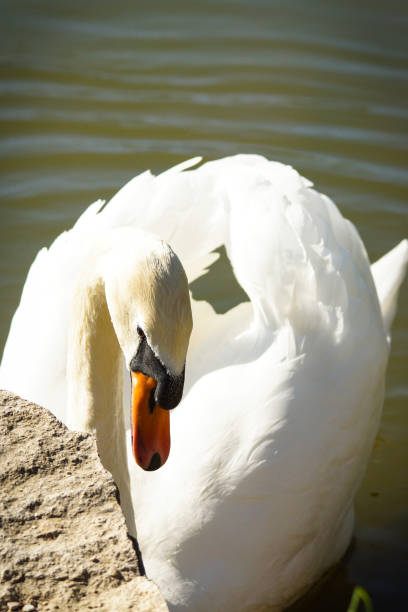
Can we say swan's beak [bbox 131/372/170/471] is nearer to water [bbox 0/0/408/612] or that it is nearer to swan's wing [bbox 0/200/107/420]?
swan's wing [bbox 0/200/107/420]

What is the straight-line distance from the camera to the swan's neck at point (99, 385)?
2402 mm

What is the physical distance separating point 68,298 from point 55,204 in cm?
214

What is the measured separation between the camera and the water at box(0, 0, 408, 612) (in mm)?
5109

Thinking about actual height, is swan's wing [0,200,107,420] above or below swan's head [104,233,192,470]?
below

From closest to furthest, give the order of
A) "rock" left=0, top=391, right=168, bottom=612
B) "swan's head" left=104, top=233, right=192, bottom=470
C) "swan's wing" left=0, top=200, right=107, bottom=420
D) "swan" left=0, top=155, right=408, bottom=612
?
"rock" left=0, top=391, right=168, bottom=612 → "swan's head" left=104, top=233, right=192, bottom=470 → "swan" left=0, top=155, right=408, bottom=612 → "swan's wing" left=0, top=200, right=107, bottom=420

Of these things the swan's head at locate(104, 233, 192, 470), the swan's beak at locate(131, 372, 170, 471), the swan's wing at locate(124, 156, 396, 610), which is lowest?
the swan's wing at locate(124, 156, 396, 610)

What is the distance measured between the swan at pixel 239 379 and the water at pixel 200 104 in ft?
3.43

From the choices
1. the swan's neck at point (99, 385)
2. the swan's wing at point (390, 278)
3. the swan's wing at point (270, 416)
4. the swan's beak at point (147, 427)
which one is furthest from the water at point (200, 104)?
the swan's beak at point (147, 427)

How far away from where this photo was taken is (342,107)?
6.05 metres

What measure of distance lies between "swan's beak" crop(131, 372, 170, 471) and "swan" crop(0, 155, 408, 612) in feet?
1.23

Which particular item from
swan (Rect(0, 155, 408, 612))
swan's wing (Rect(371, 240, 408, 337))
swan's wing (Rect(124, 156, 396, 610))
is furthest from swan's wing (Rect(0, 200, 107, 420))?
swan's wing (Rect(371, 240, 408, 337))

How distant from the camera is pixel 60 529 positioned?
4.40 feet

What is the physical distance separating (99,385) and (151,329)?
1.91 ft

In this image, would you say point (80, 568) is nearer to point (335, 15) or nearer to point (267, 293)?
point (267, 293)
